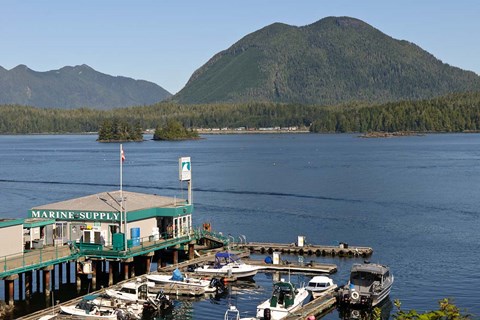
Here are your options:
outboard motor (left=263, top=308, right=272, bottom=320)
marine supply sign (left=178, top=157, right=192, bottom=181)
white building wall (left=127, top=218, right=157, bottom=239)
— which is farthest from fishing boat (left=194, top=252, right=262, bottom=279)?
outboard motor (left=263, top=308, right=272, bottom=320)

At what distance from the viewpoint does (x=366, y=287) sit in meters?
51.3

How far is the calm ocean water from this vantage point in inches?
2290

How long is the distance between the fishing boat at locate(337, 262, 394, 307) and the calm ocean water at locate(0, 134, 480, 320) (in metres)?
1.44

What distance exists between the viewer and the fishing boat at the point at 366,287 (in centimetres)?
5016

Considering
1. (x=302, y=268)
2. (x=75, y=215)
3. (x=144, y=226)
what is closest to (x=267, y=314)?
(x=302, y=268)

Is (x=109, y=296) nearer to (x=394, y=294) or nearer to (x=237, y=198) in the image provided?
(x=394, y=294)

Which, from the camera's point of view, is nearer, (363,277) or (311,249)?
(363,277)

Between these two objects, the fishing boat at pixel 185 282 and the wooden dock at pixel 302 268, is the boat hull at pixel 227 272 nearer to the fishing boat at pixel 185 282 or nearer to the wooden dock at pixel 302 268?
the fishing boat at pixel 185 282

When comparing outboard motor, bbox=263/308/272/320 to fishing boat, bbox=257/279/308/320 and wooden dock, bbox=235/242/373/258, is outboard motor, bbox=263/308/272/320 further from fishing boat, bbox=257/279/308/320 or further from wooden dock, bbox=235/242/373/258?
wooden dock, bbox=235/242/373/258

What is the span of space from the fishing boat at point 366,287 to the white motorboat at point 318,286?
5.59 feet

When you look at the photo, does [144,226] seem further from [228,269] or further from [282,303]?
[282,303]

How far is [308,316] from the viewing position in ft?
153

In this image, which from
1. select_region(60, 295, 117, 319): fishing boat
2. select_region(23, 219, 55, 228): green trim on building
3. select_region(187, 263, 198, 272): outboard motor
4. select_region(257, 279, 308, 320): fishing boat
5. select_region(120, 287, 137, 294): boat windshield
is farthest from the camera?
select_region(187, 263, 198, 272): outboard motor

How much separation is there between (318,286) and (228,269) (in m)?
7.35
